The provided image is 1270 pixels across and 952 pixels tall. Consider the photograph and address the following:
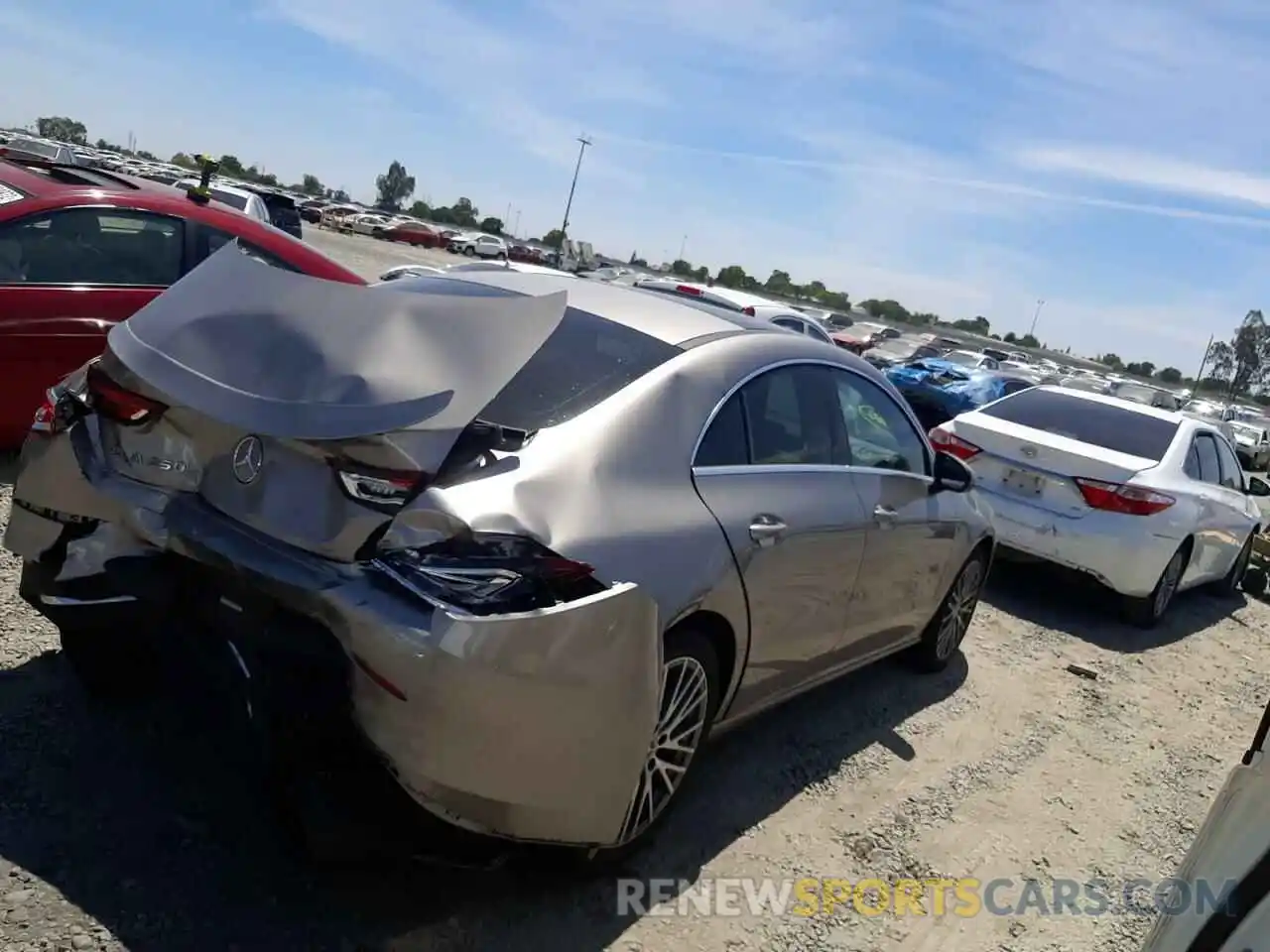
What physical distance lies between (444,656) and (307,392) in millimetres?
799

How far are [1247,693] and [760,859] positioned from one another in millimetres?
4783

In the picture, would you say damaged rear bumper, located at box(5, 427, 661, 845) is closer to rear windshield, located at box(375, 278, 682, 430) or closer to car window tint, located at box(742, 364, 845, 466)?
rear windshield, located at box(375, 278, 682, 430)

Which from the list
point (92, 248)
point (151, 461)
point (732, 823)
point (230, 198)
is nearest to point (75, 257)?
point (92, 248)

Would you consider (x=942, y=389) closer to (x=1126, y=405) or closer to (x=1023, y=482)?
(x=1126, y=405)

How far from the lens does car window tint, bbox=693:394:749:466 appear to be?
3396mm

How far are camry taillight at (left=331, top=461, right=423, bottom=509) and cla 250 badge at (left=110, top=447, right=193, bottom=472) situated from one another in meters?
0.58

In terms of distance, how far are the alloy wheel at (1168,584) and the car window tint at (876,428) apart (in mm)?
3525

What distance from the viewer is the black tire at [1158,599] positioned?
292 inches

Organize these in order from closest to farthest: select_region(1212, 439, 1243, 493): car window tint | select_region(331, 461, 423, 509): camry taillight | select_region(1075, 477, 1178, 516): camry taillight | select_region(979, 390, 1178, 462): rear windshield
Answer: select_region(331, 461, 423, 509): camry taillight < select_region(1075, 477, 1178, 516): camry taillight < select_region(979, 390, 1178, 462): rear windshield < select_region(1212, 439, 1243, 493): car window tint

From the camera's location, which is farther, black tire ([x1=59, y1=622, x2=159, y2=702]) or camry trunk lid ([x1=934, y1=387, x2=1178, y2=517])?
camry trunk lid ([x1=934, y1=387, x2=1178, y2=517])

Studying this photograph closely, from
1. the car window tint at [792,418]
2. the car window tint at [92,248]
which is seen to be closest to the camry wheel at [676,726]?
the car window tint at [792,418]

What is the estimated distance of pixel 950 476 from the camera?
5.07 m

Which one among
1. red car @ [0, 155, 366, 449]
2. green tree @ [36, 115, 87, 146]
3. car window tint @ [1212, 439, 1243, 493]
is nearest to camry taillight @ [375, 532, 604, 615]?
red car @ [0, 155, 366, 449]

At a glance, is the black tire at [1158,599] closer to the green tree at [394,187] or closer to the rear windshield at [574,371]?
the rear windshield at [574,371]
